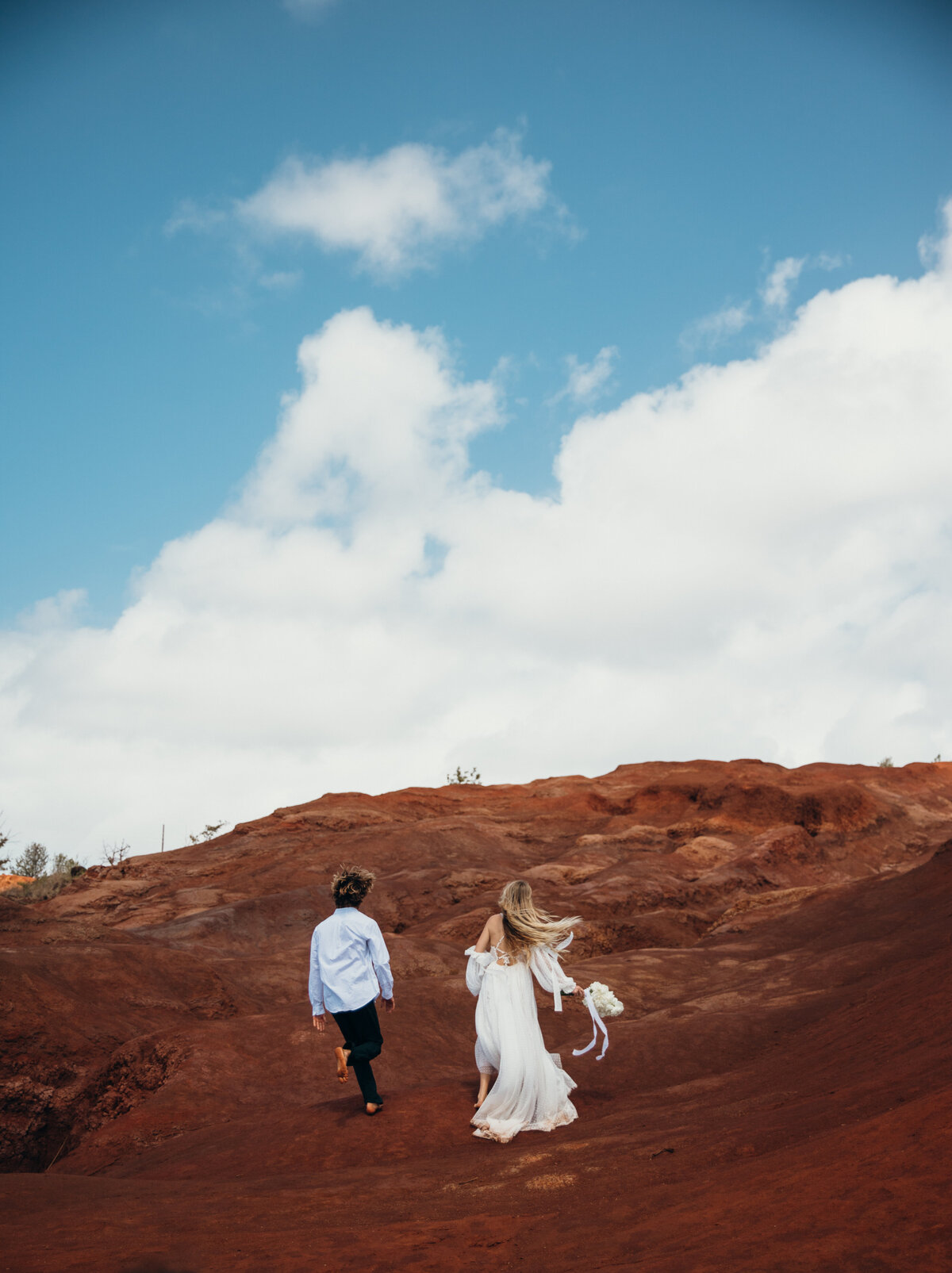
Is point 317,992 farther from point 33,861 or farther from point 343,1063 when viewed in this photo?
point 33,861

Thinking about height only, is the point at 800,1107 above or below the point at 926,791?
below

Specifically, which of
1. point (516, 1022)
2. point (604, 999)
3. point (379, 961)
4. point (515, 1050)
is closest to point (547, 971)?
point (516, 1022)

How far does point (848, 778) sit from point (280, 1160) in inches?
1589

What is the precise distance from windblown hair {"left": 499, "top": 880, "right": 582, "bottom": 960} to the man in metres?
1.01

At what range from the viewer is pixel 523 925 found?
715cm

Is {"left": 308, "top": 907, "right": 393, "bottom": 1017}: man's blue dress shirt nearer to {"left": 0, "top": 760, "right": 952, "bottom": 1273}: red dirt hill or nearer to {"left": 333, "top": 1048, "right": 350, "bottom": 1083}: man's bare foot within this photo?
{"left": 333, "top": 1048, "right": 350, "bottom": 1083}: man's bare foot

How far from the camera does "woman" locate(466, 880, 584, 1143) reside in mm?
7004

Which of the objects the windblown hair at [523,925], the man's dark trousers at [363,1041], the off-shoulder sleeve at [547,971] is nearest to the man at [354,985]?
the man's dark trousers at [363,1041]

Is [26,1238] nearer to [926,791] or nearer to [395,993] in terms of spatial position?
[395,993]

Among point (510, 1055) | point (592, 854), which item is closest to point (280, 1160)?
point (510, 1055)

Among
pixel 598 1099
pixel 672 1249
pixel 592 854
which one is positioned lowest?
pixel 598 1099

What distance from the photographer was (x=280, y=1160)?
6832 millimetres

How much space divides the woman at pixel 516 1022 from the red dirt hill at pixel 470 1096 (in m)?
0.23

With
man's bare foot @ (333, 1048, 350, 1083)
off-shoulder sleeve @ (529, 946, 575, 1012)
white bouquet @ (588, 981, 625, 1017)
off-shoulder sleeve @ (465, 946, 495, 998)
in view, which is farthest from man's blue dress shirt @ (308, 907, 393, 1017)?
white bouquet @ (588, 981, 625, 1017)
